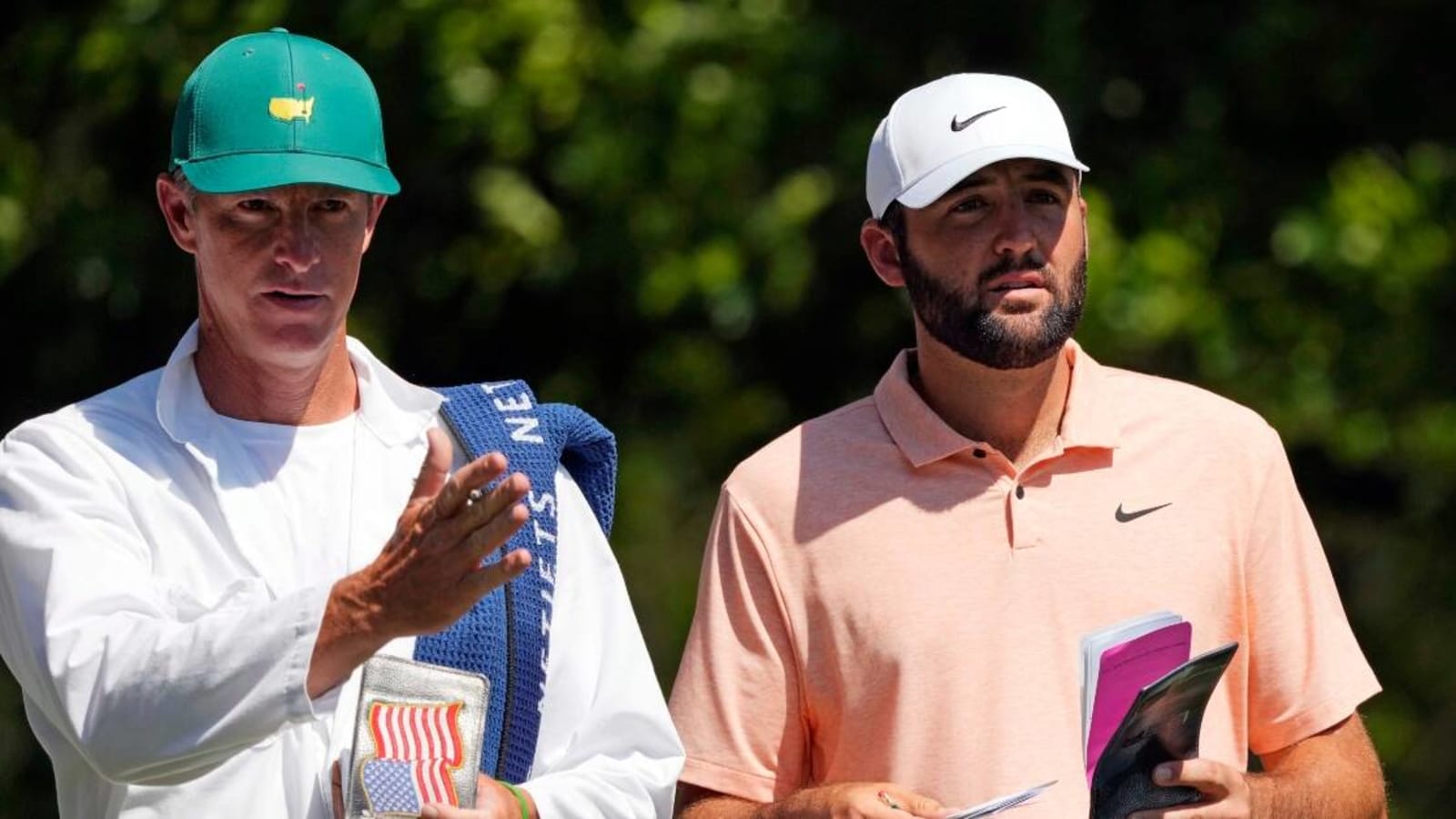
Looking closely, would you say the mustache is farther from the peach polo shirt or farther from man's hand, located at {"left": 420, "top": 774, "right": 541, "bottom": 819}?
man's hand, located at {"left": 420, "top": 774, "right": 541, "bottom": 819}

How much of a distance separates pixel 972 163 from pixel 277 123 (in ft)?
3.20

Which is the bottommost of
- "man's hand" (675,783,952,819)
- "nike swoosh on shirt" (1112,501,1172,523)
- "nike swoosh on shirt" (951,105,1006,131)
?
"man's hand" (675,783,952,819)

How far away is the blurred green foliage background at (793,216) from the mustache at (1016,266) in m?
2.92

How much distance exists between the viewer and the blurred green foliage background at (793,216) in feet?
23.5

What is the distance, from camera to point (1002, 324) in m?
4.00

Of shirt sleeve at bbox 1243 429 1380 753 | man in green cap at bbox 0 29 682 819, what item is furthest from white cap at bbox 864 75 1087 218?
man in green cap at bbox 0 29 682 819

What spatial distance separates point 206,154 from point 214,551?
50 centimetres

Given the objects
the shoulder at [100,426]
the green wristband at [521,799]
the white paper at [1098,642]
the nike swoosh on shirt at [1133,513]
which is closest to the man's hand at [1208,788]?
the white paper at [1098,642]

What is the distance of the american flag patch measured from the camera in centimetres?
339

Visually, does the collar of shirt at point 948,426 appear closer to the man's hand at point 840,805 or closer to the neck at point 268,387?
the man's hand at point 840,805

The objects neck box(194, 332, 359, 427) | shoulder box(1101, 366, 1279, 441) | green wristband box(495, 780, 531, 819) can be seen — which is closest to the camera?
green wristband box(495, 780, 531, 819)

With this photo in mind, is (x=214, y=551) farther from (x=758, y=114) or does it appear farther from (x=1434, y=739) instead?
(x=1434, y=739)

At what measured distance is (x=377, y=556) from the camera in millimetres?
3320

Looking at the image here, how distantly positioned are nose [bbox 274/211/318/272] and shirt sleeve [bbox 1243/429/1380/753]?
1319 millimetres
